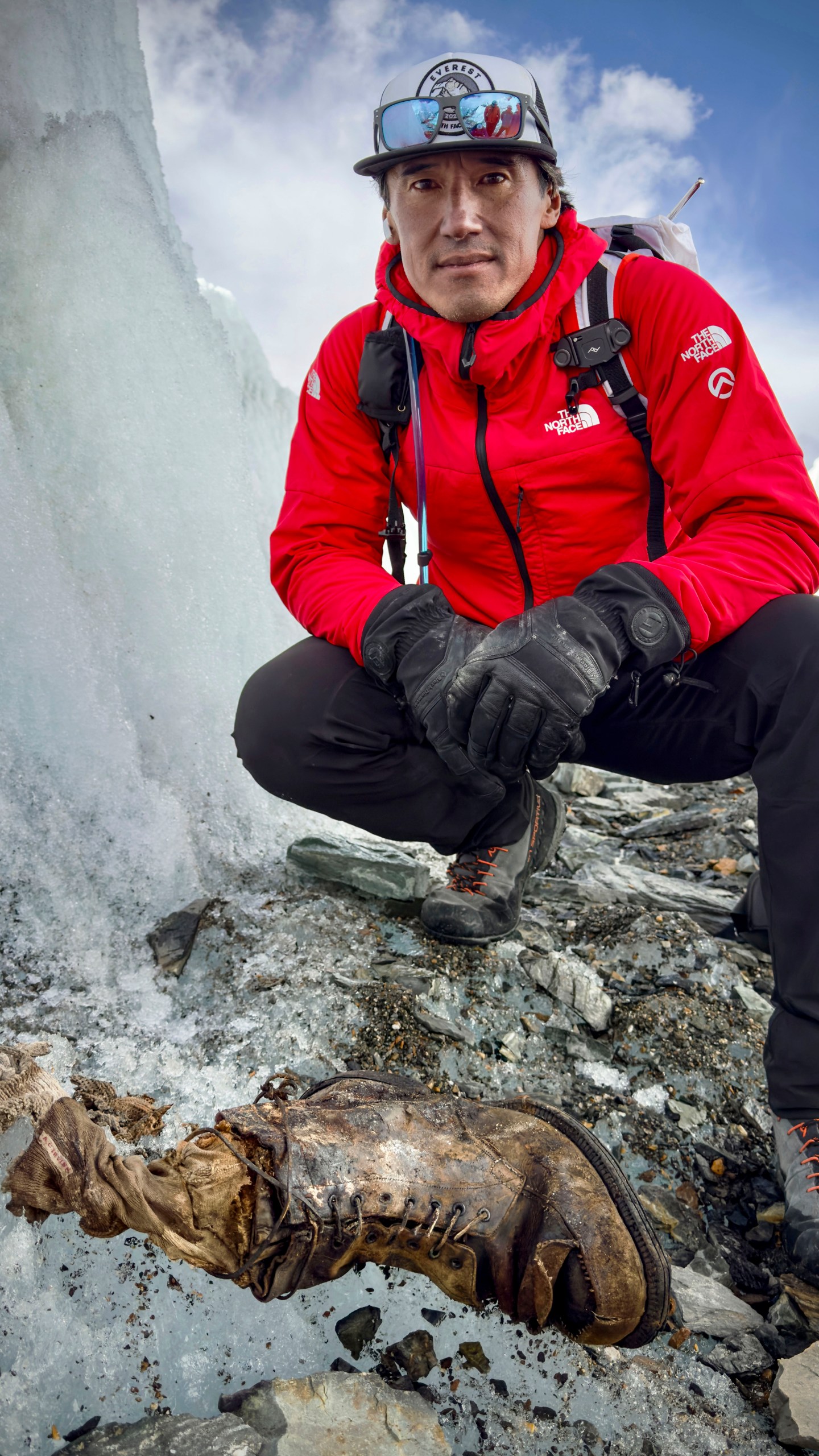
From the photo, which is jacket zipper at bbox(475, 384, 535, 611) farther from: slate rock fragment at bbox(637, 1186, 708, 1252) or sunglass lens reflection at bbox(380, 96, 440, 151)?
slate rock fragment at bbox(637, 1186, 708, 1252)

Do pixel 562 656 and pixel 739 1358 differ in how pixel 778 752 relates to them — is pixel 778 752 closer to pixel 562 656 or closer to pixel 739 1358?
pixel 562 656

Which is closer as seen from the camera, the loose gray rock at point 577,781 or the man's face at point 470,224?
the man's face at point 470,224

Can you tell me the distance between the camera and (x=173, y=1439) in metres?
1.43

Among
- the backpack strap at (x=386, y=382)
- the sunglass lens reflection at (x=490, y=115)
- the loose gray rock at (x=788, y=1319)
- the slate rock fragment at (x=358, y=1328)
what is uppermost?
the sunglass lens reflection at (x=490, y=115)

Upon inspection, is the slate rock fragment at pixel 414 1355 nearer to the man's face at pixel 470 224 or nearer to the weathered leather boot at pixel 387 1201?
the weathered leather boot at pixel 387 1201

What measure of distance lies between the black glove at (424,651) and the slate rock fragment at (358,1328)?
4.33ft

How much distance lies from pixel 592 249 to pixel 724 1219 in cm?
261

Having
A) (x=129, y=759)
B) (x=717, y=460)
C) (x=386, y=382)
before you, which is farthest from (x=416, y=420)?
(x=129, y=759)

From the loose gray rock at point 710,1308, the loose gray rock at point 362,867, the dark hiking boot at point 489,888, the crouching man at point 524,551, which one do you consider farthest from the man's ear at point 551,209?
the loose gray rock at point 710,1308

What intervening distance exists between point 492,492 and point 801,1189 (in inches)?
78.1

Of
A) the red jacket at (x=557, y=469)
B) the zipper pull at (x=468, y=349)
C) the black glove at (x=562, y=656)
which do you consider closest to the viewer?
the black glove at (x=562, y=656)

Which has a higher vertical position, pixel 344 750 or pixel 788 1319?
pixel 344 750

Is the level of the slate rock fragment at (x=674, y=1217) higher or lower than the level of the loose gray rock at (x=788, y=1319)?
higher

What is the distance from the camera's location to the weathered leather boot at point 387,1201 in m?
1.48
